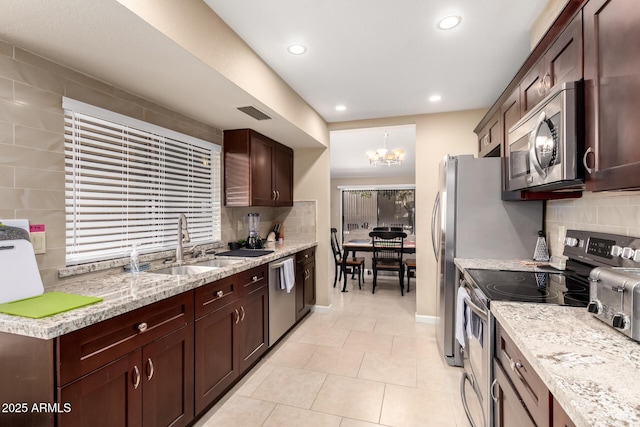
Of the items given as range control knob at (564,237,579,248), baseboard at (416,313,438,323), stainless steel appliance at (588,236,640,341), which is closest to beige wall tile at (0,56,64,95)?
stainless steel appliance at (588,236,640,341)

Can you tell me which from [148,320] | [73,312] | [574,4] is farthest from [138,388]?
[574,4]

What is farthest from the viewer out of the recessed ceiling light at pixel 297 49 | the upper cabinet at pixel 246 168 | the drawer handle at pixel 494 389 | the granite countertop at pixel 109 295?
the upper cabinet at pixel 246 168

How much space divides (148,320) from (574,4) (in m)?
2.41

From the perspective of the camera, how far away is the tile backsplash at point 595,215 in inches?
58.2

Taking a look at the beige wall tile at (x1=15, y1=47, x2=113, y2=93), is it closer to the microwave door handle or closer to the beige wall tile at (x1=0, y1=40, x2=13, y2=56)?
the beige wall tile at (x1=0, y1=40, x2=13, y2=56)

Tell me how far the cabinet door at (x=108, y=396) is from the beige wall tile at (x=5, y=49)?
61.3 inches

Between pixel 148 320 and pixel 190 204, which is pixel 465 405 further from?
pixel 190 204

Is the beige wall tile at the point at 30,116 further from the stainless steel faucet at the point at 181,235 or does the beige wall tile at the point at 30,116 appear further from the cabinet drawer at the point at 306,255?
the cabinet drawer at the point at 306,255

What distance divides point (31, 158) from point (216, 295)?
1.23m

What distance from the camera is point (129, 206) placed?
7.16 feet

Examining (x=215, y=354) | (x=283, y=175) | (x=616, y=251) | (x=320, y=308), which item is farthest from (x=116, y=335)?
(x=320, y=308)

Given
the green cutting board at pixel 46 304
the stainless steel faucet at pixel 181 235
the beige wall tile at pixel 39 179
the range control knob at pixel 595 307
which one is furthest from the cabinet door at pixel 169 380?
the range control knob at pixel 595 307

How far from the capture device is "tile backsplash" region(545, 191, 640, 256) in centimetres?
148

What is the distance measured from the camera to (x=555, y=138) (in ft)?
4.40
